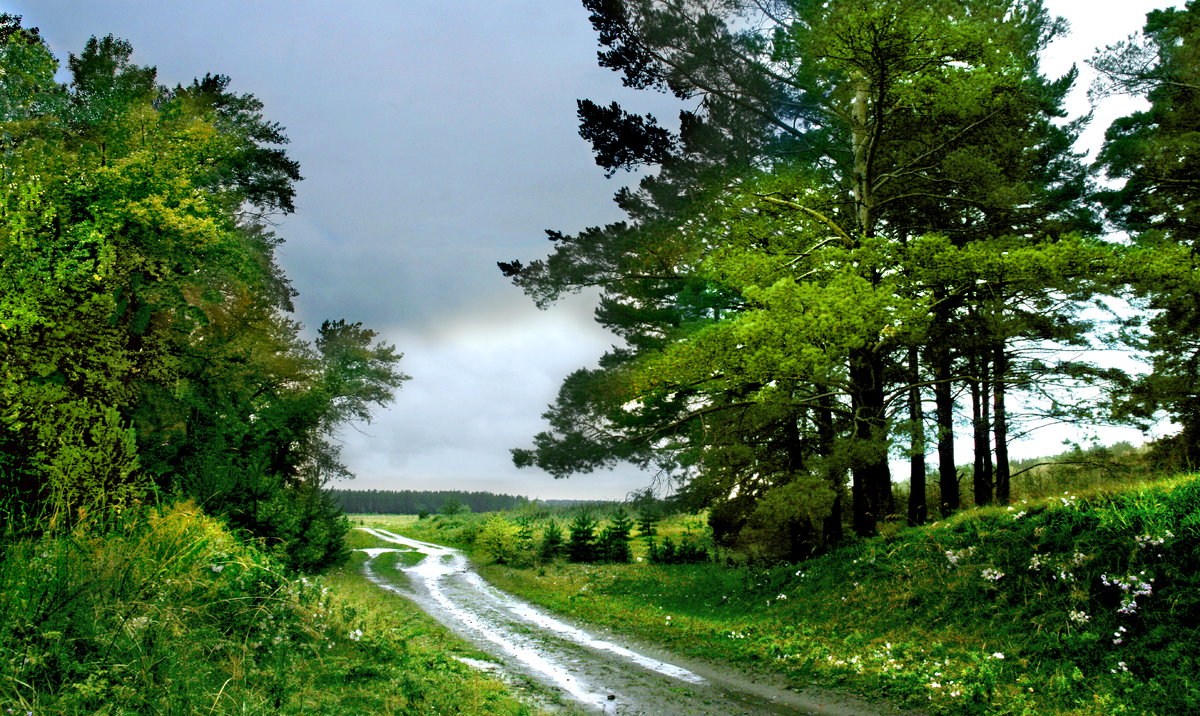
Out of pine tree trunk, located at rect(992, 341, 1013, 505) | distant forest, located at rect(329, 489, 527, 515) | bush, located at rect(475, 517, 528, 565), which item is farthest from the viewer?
distant forest, located at rect(329, 489, 527, 515)

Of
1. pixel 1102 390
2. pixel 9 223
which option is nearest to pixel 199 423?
pixel 9 223

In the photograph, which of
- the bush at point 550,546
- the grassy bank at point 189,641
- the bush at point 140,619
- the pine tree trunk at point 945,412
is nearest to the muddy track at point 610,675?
the grassy bank at point 189,641

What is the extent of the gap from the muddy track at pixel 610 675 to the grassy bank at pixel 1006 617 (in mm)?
678

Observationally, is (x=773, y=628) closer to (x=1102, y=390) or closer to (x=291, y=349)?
(x=1102, y=390)

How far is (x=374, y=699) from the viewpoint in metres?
5.41

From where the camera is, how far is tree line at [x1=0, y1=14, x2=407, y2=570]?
768 centimetres

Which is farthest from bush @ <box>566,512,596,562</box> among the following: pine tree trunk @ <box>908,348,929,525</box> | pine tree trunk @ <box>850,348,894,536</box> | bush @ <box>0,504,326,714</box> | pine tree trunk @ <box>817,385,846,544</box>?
bush @ <box>0,504,326,714</box>

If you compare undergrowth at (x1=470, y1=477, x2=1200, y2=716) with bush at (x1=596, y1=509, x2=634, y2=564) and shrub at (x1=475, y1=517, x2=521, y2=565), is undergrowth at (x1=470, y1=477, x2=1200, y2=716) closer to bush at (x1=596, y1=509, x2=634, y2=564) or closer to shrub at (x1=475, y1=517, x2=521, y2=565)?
shrub at (x1=475, y1=517, x2=521, y2=565)

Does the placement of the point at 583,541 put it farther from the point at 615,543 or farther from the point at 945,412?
the point at 945,412

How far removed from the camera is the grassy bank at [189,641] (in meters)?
4.14

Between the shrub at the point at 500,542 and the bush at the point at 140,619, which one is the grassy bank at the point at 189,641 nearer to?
the bush at the point at 140,619

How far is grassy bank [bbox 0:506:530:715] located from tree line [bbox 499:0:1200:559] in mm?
7632

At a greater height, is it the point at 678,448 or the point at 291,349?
the point at 291,349

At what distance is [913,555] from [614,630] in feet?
16.8
